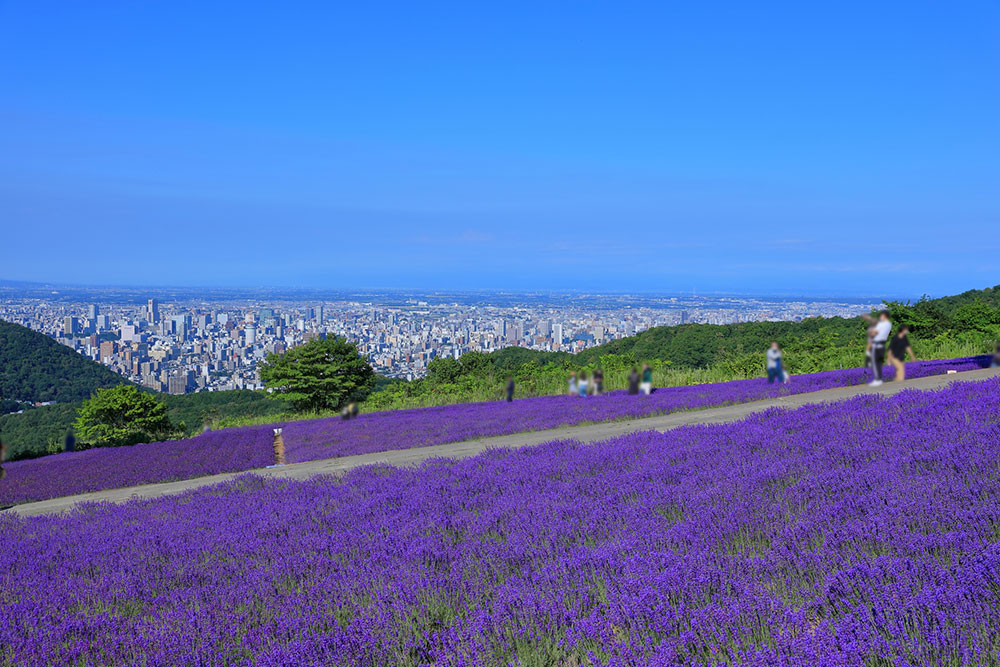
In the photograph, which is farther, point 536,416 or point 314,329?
point 314,329

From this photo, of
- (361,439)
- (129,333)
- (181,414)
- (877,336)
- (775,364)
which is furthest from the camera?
(129,333)

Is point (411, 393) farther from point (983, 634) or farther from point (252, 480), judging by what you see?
point (983, 634)

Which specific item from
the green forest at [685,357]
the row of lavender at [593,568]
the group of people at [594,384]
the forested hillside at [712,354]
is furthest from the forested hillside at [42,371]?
the row of lavender at [593,568]

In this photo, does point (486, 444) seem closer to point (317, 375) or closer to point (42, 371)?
point (317, 375)

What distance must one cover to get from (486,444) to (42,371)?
75652 millimetres

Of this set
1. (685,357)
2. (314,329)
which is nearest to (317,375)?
(685,357)

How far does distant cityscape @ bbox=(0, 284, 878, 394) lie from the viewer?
202 feet

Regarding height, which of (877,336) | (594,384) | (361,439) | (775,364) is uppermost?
(877,336)

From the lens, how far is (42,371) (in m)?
69.6

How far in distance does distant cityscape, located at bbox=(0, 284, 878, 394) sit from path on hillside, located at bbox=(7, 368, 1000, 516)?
33.7 m

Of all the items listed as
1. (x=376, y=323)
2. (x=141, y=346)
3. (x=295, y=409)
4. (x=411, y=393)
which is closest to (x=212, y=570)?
(x=411, y=393)

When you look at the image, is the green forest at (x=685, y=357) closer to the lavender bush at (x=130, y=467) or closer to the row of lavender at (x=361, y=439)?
the row of lavender at (x=361, y=439)

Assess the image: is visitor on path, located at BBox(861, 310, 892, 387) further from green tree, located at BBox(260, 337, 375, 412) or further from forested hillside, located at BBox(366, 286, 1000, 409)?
green tree, located at BBox(260, 337, 375, 412)

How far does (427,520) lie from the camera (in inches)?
212
